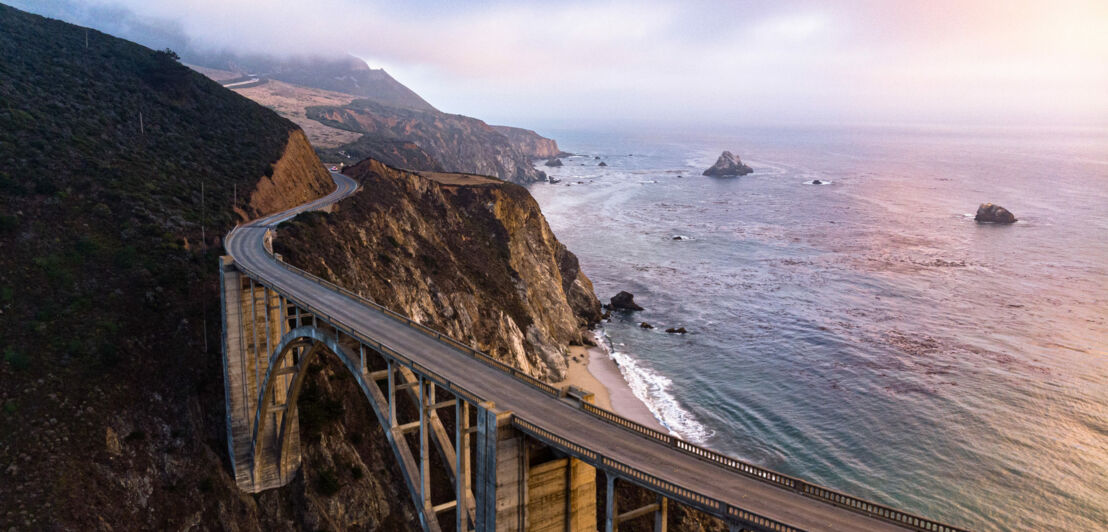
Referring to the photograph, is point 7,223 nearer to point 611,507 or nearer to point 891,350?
point 611,507

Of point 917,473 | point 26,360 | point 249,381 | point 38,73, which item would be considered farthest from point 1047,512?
point 38,73

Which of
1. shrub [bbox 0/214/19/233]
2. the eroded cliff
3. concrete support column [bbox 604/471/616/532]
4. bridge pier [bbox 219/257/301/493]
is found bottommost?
bridge pier [bbox 219/257/301/493]

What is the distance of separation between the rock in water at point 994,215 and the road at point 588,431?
141 m

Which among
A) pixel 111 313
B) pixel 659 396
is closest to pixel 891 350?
pixel 659 396

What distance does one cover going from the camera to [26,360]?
32.9 m

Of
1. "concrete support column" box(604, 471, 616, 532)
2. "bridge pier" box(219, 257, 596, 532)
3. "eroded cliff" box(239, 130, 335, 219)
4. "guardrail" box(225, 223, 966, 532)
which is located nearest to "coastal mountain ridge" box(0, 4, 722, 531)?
"eroded cliff" box(239, 130, 335, 219)

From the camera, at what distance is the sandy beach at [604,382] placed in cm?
5400

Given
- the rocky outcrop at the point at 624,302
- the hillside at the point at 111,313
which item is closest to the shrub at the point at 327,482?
the hillside at the point at 111,313

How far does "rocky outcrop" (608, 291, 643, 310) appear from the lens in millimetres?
82562

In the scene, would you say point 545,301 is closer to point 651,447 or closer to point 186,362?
point 186,362

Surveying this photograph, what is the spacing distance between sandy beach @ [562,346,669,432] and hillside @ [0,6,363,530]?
24788 millimetres

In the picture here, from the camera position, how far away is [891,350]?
220 ft

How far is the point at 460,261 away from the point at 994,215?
4833 inches

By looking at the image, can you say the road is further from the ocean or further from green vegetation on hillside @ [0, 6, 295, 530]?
the ocean
